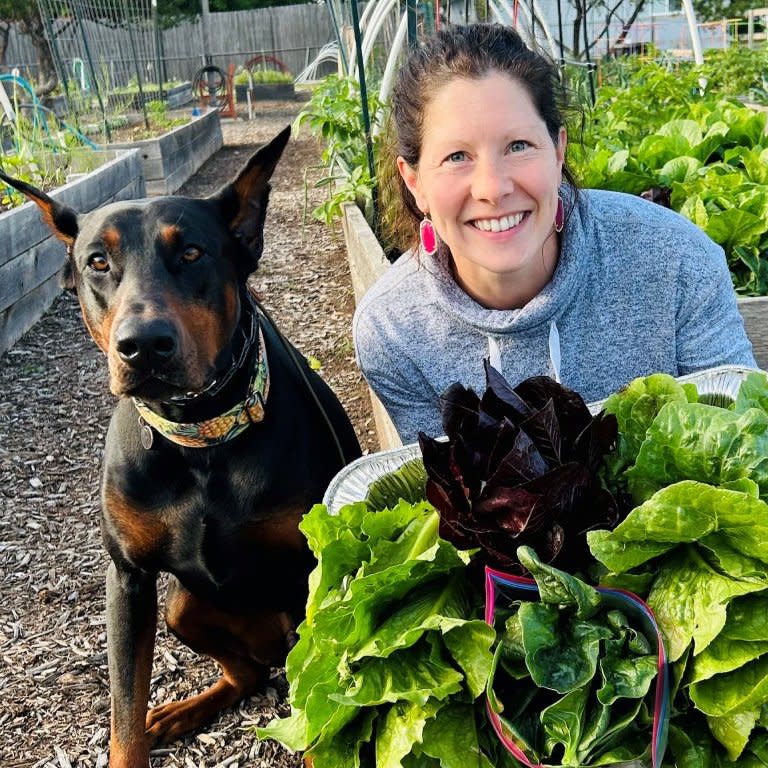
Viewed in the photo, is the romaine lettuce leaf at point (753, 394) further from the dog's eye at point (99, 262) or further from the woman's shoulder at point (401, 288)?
the dog's eye at point (99, 262)

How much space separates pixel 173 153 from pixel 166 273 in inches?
410

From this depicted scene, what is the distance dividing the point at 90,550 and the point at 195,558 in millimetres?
1633

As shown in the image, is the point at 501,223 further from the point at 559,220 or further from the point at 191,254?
the point at 191,254

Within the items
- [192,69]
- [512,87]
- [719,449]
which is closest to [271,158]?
[512,87]

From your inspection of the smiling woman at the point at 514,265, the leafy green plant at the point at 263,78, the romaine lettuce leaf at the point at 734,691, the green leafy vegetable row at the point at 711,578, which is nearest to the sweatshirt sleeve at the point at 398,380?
the smiling woman at the point at 514,265

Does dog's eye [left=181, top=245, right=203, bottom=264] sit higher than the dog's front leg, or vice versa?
dog's eye [left=181, top=245, right=203, bottom=264]

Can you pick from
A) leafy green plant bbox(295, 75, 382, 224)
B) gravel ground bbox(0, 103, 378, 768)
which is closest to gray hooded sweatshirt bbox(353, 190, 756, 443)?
gravel ground bbox(0, 103, 378, 768)

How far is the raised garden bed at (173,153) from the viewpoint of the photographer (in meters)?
11.3

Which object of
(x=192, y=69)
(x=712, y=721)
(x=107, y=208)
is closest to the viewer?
(x=712, y=721)

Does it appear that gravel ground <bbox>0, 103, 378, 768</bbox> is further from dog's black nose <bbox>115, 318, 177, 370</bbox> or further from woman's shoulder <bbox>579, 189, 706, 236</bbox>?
woman's shoulder <bbox>579, 189, 706, 236</bbox>

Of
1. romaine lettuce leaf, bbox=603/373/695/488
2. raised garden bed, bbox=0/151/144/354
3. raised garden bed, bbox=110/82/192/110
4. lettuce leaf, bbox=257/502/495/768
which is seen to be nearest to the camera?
lettuce leaf, bbox=257/502/495/768

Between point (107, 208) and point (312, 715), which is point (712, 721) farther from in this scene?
point (107, 208)

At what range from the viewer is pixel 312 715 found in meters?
1.30

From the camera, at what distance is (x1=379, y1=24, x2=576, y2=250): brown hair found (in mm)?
2406
